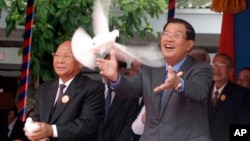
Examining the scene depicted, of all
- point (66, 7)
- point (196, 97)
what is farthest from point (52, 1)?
point (196, 97)

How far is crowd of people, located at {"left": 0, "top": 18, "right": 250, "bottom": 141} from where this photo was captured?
3381 millimetres

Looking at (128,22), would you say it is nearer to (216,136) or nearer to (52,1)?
(52,1)

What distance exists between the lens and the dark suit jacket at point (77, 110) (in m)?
3.98

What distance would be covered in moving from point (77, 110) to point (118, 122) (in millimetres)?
694

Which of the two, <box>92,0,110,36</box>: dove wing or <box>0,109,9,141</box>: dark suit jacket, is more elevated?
<box>92,0,110,36</box>: dove wing

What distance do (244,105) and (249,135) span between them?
0.83 metres

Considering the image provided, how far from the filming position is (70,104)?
13.3 feet

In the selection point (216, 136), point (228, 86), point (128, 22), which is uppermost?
point (128, 22)

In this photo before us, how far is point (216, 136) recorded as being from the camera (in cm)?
466

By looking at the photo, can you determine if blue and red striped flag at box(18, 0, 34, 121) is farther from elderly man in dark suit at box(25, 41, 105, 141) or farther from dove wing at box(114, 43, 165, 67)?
dove wing at box(114, 43, 165, 67)

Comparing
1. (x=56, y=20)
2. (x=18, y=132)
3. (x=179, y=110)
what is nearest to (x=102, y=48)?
(x=179, y=110)

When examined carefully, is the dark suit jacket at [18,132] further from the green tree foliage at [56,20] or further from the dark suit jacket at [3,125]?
the green tree foliage at [56,20]

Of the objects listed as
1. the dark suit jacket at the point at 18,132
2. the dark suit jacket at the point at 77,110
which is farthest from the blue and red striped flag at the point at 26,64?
the dark suit jacket at the point at 18,132

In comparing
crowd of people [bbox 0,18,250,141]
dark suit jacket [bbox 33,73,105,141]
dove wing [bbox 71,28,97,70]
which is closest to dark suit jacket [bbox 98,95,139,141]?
crowd of people [bbox 0,18,250,141]
